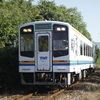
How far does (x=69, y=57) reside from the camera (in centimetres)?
1477

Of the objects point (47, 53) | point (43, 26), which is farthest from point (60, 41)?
point (43, 26)

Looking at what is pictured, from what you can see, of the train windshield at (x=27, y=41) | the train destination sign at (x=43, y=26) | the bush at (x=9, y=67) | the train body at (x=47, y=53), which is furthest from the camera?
the bush at (x=9, y=67)

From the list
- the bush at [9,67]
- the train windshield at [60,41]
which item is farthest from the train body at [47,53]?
the bush at [9,67]

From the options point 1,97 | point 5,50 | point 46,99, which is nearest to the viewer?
point 46,99

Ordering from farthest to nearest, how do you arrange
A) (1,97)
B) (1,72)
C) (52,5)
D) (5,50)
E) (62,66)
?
(52,5), (5,50), (1,72), (62,66), (1,97)

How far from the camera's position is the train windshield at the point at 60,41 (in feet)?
48.5

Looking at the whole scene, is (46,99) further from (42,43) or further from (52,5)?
(52,5)

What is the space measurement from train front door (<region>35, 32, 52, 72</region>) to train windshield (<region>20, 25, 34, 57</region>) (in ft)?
1.01

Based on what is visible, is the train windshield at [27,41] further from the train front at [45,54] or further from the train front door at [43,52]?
the train front door at [43,52]

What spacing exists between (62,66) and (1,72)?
9.44 ft

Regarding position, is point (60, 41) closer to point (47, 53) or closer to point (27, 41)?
point (47, 53)

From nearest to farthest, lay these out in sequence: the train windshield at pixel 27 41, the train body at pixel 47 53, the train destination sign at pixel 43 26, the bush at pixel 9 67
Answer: the train body at pixel 47 53 → the train destination sign at pixel 43 26 → the train windshield at pixel 27 41 → the bush at pixel 9 67

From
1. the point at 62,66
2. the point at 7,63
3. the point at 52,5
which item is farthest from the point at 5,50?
the point at 52,5

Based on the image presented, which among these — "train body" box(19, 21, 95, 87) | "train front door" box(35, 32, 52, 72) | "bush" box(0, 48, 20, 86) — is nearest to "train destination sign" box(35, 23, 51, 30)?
"train body" box(19, 21, 95, 87)
